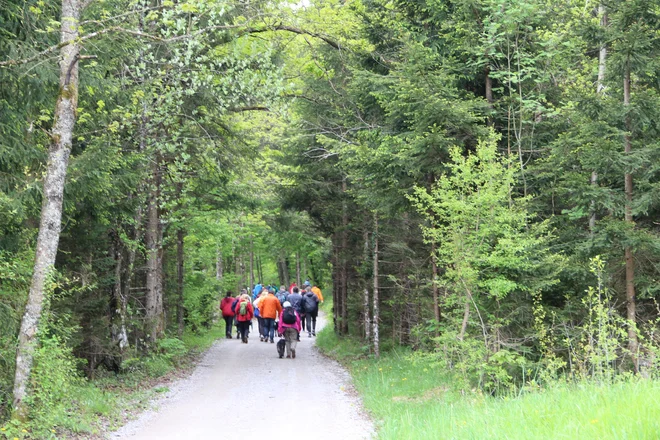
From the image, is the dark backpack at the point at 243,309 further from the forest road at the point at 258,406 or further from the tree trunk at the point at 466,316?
the tree trunk at the point at 466,316

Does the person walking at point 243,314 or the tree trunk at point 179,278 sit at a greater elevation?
the tree trunk at point 179,278

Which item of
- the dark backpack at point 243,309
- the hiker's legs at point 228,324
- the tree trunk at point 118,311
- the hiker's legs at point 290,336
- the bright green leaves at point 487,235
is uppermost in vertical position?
the bright green leaves at point 487,235

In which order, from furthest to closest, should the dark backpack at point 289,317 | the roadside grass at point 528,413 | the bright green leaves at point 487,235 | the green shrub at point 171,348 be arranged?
the dark backpack at point 289,317, the green shrub at point 171,348, the bright green leaves at point 487,235, the roadside grass at point 528,413

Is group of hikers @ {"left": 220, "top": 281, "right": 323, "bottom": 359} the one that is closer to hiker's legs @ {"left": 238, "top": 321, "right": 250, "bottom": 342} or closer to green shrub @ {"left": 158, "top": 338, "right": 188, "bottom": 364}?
hiker's legs @ {"left": 238, "top": 321, "right": 250, "bottom": 342}

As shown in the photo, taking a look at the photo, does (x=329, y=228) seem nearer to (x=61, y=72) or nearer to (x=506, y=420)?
(x=61, y=72)

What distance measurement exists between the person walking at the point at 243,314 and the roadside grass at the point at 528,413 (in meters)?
12.0

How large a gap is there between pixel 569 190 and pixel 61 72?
787 cm

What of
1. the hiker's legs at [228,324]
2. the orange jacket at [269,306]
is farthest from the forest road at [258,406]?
the hiker's legs at [228,324]

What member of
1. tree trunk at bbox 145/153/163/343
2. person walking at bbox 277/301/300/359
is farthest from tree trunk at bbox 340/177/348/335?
tree trunk at bbox 145/153/163/343

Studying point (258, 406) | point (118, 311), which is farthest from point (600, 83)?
point (118, 311)

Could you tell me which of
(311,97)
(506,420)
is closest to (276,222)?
(311,97)

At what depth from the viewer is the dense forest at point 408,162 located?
772 centimetres

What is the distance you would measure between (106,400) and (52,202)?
12.8 ft

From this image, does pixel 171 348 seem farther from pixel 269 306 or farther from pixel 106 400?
pixel 269 306
